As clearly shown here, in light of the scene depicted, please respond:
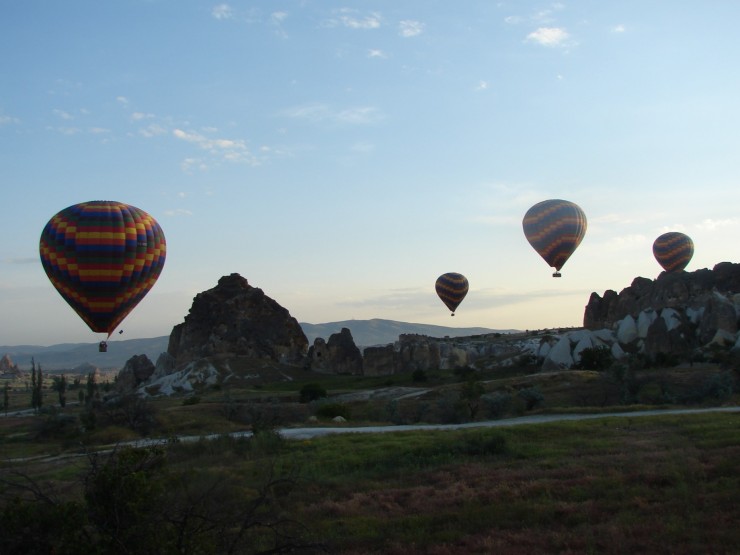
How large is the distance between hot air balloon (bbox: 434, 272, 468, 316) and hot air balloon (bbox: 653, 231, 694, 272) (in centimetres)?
3320

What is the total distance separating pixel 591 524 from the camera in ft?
41.7

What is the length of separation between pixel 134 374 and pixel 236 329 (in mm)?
18684

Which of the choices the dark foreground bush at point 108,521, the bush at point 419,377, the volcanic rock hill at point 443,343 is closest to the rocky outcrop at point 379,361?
the volcanic rock hill at point 443,343

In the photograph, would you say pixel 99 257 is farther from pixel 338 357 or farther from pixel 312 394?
pixel 338 357

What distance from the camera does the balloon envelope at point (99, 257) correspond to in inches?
1603

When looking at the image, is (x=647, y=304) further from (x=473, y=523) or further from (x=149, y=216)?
(x=473, y=523)

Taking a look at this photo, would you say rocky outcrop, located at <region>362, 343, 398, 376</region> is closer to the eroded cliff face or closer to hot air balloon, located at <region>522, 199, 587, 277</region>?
the eroded cliff face

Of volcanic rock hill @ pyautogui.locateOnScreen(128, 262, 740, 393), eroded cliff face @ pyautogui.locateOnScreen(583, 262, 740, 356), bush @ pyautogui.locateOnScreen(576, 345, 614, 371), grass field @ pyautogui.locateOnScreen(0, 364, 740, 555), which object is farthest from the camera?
volcanic rock hill @ pyautogui.locateOnScreen(128, 262, 740, 393)

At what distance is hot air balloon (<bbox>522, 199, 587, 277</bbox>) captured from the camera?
64375 mm

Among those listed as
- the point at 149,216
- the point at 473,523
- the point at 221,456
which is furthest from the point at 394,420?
the point at 473,523

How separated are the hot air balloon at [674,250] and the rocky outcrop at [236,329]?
202 feet

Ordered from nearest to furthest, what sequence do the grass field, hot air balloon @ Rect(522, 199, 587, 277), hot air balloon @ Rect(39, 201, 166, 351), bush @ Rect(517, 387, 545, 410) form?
the grass field
bush @ Rect(517, 387, 545, 410)
hot air balloon @ Rect(39, 201, 166, 351)
hot air balloon @ Rect(522, 199, 587, 277)

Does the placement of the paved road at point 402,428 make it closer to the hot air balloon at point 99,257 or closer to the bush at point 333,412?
the bush at point 333,412

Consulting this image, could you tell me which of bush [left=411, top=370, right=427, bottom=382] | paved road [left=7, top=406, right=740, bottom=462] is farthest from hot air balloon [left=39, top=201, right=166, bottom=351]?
bush [left=411, top=370, right=427, bottom=382]
